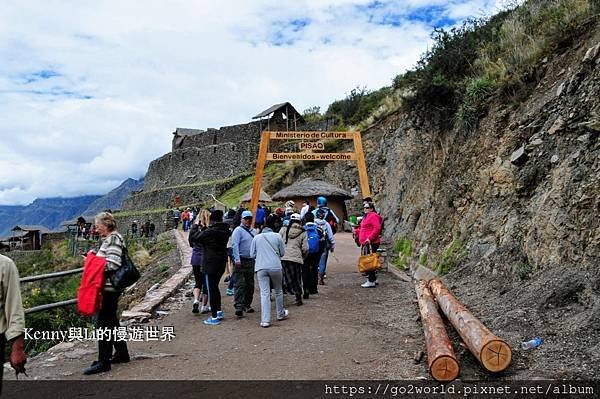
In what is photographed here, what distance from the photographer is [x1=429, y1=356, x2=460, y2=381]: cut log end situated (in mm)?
4664

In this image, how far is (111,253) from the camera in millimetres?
5484

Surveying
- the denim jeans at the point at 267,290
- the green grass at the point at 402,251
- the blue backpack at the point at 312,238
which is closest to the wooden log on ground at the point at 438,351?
the denim jeans at the point at 267,290

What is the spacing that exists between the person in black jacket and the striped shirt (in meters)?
2.37

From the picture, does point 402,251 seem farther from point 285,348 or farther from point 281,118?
point 281,118

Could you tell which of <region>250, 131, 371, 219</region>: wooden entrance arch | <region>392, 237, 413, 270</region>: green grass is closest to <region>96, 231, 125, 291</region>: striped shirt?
<region>250, 131, 371, 219</region>: wooden entrance arch

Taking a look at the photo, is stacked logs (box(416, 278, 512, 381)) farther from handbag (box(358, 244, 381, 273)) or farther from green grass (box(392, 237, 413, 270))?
green grass (box(392, 237, 413, 270))

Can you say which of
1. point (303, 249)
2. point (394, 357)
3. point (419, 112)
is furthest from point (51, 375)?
point (419, 112)

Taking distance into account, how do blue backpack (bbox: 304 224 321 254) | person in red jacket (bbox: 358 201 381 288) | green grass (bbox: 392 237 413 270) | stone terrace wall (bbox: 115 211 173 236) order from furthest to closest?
1. stone terrace wall (bbox: 115 211 173 236)
2. green grass (bbox: 392 237 413 270)
3. person in red jacket (bbox: 358 201 381 288)
4. blue backpack (bbox: 304 224 321 254)

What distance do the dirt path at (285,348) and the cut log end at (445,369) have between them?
367 millimetres

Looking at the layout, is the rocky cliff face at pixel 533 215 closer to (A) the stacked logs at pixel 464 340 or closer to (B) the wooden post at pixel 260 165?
(A) the stacked logs at pixel 464 340

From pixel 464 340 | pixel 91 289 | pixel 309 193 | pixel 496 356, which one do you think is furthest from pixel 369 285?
pixel 309 193

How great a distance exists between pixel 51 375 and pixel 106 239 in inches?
61.9

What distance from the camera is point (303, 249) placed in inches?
356

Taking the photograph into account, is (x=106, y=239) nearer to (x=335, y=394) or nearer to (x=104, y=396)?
(x=104, y=396)
